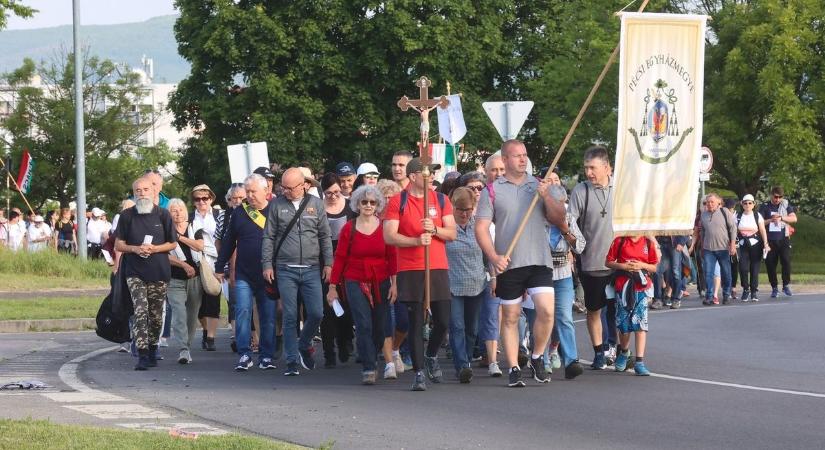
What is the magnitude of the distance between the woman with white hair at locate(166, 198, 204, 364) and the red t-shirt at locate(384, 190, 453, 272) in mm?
4169

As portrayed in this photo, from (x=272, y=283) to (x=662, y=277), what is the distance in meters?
11.0

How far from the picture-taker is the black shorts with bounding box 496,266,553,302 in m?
12.6

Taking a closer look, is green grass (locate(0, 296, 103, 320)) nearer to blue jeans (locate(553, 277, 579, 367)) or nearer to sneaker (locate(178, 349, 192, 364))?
sneaker (locate(178, 349, 192, 364))

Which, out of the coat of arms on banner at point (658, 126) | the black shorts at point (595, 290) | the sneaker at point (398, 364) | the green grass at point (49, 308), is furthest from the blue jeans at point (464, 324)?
the green grass at point (49, 308)

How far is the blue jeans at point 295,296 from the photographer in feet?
46.3

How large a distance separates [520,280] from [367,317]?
1479 millimetres

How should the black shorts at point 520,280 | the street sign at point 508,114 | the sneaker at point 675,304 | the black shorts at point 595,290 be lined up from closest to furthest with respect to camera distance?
the black shorts at point 520,280 → the black shorts at point 595,290 → the street sign at point 508,114 → the sneaker at point 675,304

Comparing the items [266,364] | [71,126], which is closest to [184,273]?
[266,364]

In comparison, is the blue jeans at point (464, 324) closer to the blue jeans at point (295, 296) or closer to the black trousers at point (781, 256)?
the blue jeans at point (295, 296)

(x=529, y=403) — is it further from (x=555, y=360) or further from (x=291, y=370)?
(x=291, y=370)

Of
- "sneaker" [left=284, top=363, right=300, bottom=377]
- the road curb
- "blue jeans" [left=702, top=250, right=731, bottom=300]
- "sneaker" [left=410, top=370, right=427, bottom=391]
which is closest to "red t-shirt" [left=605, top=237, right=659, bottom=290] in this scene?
"sneaker" [left=410, top=370, right=427, bottom=391]

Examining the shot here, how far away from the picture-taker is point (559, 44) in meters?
53.9

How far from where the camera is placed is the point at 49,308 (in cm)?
2389

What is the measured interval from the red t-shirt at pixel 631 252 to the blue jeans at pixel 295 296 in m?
2.59
